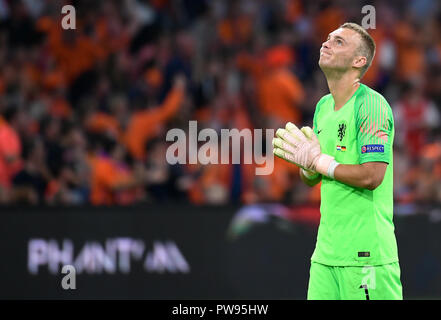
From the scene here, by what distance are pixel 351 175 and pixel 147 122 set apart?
6.10 meters

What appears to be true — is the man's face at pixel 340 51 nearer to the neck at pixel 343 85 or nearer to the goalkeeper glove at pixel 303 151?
the neck at pixel 343 85

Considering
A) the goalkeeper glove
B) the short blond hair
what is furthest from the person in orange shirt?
the short blond hair

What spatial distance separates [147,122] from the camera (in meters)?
10.6

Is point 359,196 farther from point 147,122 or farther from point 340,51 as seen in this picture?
point 147,122

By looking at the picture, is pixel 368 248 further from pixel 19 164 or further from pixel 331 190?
pixel 19 164

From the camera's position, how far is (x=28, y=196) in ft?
30.3

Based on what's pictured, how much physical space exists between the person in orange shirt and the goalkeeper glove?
5.26 metres

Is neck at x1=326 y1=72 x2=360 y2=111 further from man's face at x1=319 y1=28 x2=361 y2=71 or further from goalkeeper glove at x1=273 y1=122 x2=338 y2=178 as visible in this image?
goalkeeper glove at x1=273 y1=122 x2=338 y2=178

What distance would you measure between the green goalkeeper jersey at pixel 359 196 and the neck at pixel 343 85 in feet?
0.13

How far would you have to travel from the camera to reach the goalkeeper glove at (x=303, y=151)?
4789 millimetres

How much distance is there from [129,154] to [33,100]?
171 centimetres

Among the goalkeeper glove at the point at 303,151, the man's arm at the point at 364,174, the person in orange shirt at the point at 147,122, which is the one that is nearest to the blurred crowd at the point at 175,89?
the person in orange shirt at the point at 147,122

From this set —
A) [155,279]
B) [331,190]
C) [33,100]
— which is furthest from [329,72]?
[33,100]

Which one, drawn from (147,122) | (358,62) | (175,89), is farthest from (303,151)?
(175,89)
